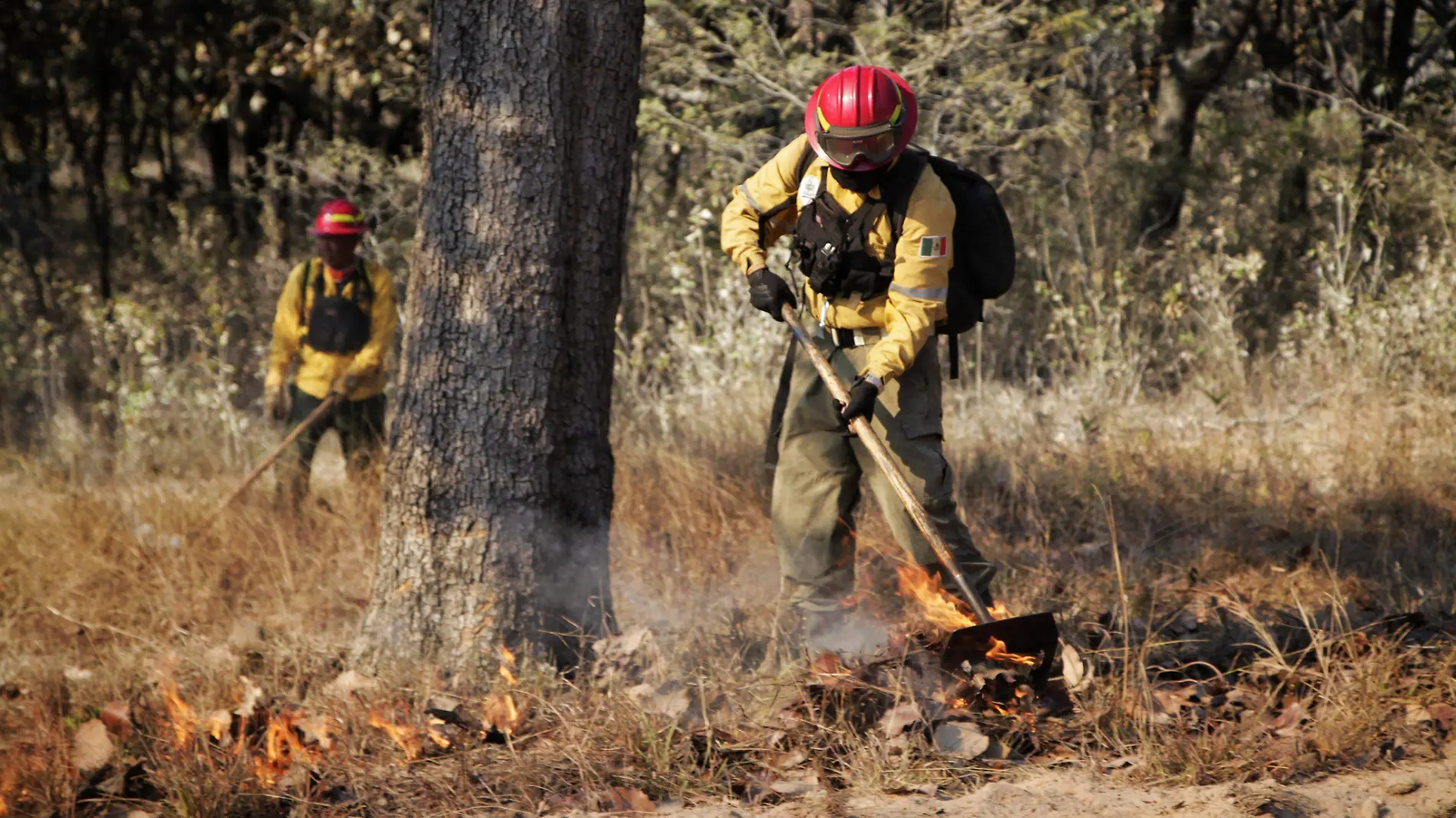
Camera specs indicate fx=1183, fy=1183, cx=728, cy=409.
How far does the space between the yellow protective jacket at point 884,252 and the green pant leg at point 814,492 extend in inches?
8.1

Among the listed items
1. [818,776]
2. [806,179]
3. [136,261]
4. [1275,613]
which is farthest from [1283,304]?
[136,261]

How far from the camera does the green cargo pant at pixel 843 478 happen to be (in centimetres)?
396

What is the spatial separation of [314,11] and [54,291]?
16.8 feet

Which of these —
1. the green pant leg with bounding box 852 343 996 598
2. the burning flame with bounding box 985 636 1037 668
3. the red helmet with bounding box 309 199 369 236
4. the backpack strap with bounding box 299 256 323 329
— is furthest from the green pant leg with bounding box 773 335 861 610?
the backpack strap with bounding box 299 256 323 329

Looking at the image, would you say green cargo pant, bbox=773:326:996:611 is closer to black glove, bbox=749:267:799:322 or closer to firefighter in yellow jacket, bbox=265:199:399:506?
black glove, bbox=749:267:799:322

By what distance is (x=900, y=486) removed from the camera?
3.67 meters

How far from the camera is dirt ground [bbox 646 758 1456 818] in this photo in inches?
120

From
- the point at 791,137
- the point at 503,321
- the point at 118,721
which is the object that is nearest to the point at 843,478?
the point at 503,321

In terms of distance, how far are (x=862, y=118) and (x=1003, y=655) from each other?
1678mm

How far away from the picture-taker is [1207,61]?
9414 mm

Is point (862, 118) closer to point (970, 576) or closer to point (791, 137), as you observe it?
point (970, 576)

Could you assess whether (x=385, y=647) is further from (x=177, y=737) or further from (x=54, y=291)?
(x=54, y=291)

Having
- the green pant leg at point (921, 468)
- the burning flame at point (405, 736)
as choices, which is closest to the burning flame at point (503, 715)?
the burning flame at point (405, 736)

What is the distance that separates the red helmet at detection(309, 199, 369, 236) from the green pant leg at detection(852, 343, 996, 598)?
3245 millimetres
